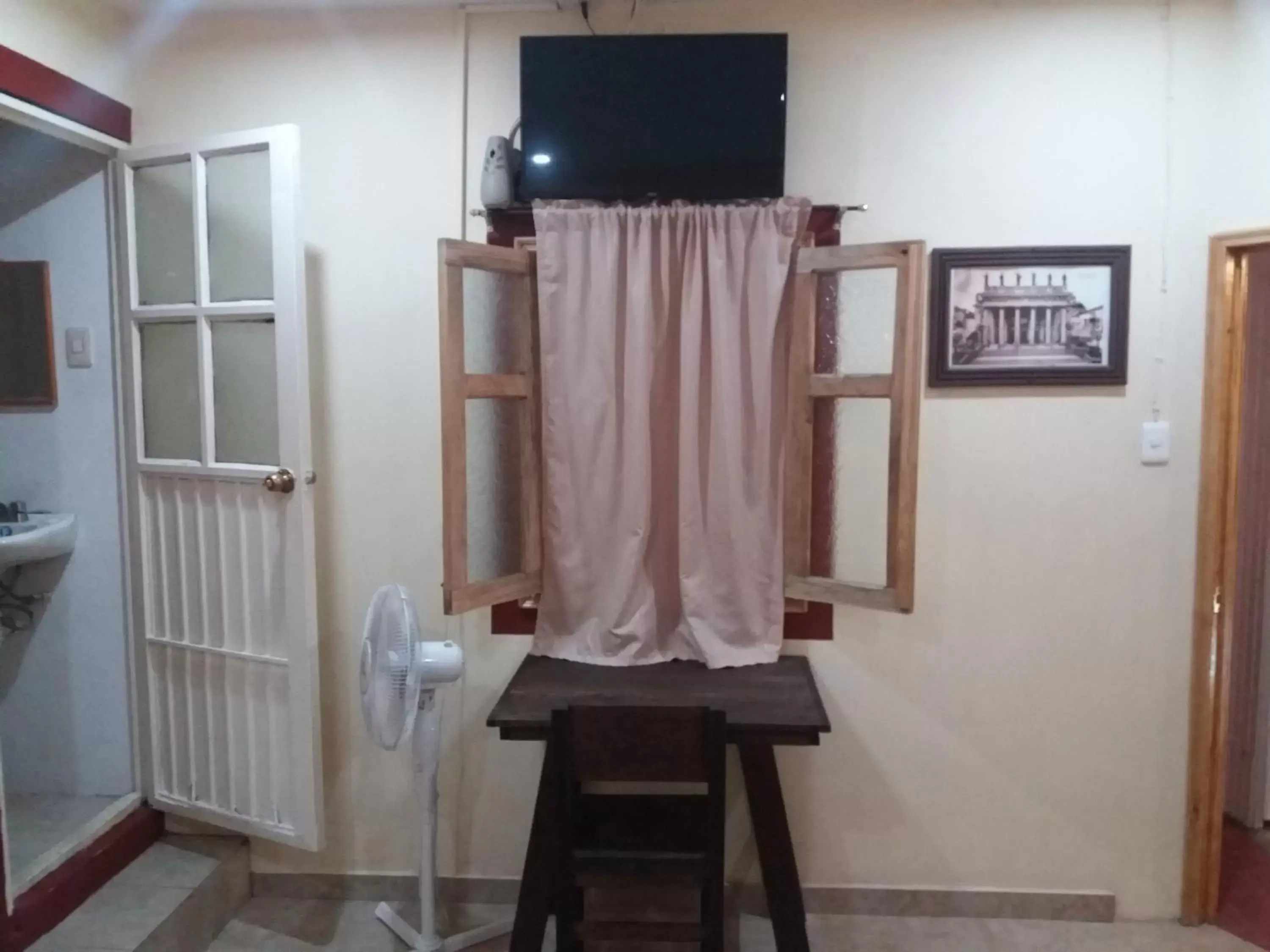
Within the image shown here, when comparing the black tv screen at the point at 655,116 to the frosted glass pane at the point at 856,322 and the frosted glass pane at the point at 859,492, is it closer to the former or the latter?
the frosted glass pane at the point at 856,322

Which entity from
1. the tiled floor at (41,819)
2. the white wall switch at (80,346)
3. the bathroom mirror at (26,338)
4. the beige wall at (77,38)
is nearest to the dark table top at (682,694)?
Result: the tiled floor at (41,819)

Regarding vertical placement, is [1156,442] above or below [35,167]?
below

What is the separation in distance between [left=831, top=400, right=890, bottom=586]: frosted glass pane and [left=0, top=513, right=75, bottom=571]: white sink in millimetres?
2174

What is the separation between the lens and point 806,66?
2.41 meters

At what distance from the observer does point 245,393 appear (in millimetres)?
2447

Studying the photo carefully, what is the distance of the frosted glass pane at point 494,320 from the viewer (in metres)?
2.44

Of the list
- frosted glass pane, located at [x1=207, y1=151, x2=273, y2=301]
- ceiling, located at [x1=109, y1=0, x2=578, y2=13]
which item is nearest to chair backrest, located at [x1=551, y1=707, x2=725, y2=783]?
frosted glass pane, located at [x1=207, y1=151, x2=273, y2=301]

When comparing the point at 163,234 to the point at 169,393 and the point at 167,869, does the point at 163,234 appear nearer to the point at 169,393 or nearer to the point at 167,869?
the point at 169,393

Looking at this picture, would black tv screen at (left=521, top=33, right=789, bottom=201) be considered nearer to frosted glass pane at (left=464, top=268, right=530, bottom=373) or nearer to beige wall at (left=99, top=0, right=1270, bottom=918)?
beige wall at (left=99, top=0, right=1270, bottom=918)

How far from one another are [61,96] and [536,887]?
2.29 meters

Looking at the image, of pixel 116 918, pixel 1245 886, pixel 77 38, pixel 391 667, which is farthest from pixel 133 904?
pixel 1245 886

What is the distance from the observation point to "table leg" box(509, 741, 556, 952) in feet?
7.21

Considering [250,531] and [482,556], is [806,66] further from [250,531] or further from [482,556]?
[250,531]

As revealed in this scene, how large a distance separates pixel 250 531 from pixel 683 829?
1.37 metres
